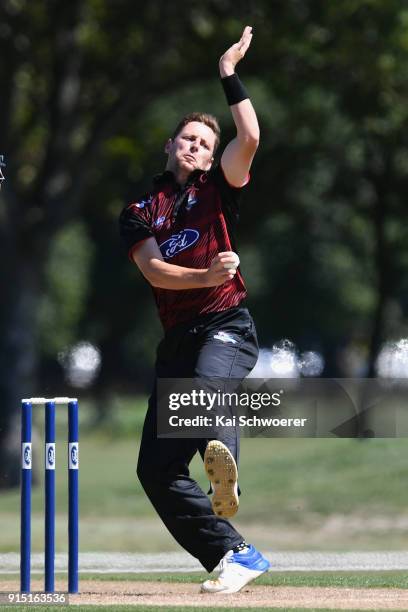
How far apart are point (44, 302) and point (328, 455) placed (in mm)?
24287

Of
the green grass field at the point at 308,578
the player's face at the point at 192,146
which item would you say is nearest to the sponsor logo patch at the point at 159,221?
the player's face at the point at 192,146

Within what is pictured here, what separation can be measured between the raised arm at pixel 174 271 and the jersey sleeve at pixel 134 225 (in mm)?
36

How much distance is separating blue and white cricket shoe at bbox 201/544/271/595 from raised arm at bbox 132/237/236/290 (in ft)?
4.36

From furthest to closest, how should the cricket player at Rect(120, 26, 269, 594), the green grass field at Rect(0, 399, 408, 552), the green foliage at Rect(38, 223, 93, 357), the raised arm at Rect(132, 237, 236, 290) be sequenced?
the green foliage at Rect(38, 223, 93, 357) → the green grass field at Rect(0, 399, 408, 552) → the cricket player at Rect(120, 26, 269, 594) → the raised arm at Rect(132, 237, 236, 290)

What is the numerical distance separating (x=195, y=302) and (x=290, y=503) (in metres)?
9.66

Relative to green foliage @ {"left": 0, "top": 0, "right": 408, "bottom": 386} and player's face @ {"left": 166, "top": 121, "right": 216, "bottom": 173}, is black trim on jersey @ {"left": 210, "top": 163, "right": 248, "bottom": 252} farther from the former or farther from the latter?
green foliage @ {"left": 0, "top": 0, "right": 408, "bottom": 386}

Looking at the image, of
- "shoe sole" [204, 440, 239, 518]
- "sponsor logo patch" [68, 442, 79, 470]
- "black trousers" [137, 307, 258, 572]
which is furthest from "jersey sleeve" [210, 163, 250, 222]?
"sponsor logo patch" [68, 442, 79, 470]

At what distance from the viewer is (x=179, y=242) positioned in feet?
21.5

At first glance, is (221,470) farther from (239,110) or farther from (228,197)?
(239,110)

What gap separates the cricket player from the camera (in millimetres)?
6500

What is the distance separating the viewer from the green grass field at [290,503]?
13.2 meters

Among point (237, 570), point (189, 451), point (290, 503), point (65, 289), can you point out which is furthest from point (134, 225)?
point (65, 289)

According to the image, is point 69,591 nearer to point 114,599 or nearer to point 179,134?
point 114,599

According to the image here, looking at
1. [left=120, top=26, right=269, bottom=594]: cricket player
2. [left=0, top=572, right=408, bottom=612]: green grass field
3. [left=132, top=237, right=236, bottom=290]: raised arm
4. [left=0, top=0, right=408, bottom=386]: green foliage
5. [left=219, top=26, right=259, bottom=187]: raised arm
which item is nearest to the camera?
[left=132, top=237, right=236, bottom=290]: raised arm
